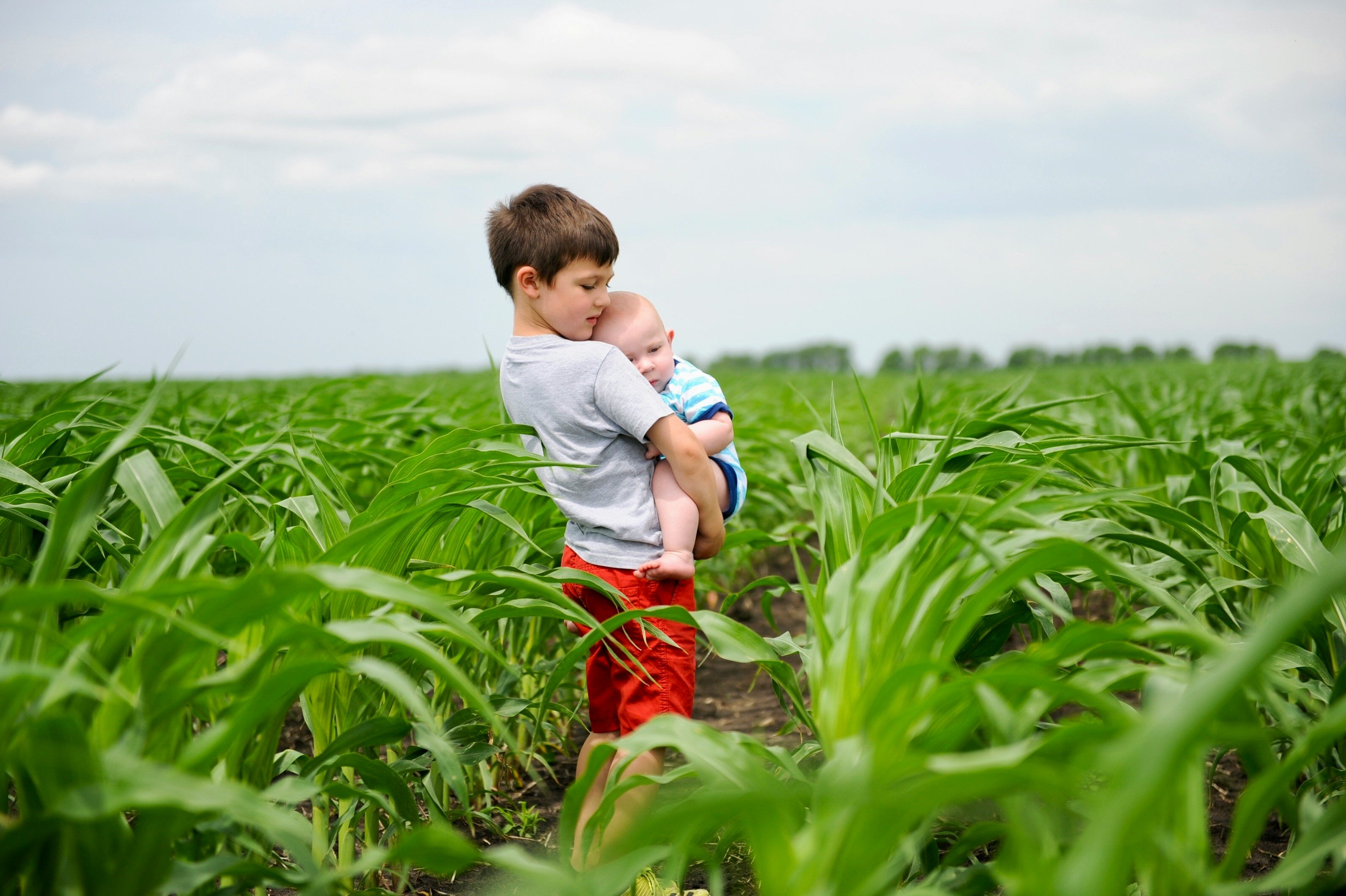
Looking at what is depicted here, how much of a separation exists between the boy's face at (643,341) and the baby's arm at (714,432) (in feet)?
0.38

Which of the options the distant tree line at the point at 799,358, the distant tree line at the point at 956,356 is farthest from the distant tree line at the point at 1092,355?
the distant tree line at the point at 799,358

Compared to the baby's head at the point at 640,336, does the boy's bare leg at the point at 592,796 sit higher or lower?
lower

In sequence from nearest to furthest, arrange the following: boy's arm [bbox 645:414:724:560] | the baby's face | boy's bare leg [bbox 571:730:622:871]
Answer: boy's bare leg [bbox 571:730:622:871] → boy's arm [bbox 645:414:724:560] → the baby's face

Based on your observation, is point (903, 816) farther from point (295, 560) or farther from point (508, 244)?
point (508, 244)

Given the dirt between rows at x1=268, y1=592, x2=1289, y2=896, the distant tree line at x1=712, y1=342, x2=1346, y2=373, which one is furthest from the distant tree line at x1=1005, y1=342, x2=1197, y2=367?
the dirt between rows at x1=268, y1=592, x2=1289, y2=896

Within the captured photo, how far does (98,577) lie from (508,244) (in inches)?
38.9

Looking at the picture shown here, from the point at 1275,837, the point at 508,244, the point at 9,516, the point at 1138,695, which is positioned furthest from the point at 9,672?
the point at 1138,695

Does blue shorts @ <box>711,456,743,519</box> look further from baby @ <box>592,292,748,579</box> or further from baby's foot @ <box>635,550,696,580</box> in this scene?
baby's foot @ <box>635,550,696,580</box>

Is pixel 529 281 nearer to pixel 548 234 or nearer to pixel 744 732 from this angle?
pixel 548 234

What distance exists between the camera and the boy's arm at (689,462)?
5.51ft

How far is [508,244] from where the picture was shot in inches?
70.1

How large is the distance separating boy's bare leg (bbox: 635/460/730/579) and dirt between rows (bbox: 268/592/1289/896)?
36cm

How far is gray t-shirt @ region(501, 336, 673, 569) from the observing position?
1692 millimetres

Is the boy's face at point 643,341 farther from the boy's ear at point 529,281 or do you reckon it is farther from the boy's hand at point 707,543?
the boy's hand at point 707,543
